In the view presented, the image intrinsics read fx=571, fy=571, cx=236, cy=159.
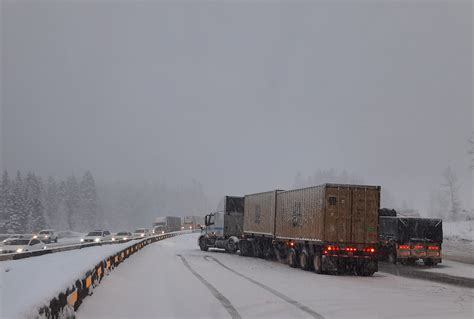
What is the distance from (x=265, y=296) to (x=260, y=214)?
19.1 metres

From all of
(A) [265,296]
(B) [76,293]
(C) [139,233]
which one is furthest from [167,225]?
(B) [76,293]

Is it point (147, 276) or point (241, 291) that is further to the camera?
point (147, 276)


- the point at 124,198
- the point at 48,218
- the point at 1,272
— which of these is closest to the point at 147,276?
the point at 1,272

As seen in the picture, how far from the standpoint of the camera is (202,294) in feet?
51.3

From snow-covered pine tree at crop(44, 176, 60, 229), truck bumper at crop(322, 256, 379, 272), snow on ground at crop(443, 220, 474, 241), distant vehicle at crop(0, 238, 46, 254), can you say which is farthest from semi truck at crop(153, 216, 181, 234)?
truck bumper at crop(322, 256, 379, 272)

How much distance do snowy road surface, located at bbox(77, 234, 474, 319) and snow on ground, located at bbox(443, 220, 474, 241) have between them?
3994cm

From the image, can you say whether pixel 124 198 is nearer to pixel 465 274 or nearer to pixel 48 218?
pixel 48 218

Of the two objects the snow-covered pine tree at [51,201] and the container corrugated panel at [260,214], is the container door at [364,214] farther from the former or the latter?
the snow-covered pine tree at [51,201]

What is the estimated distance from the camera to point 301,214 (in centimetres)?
2739

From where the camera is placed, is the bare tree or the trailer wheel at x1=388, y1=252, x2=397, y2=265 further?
the bare tree

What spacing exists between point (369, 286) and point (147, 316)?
991cm

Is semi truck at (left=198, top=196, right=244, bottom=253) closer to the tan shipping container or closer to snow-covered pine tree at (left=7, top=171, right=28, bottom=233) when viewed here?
the tan shipping container

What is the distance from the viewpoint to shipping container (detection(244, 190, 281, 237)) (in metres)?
32.6

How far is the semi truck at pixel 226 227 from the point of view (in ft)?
132
